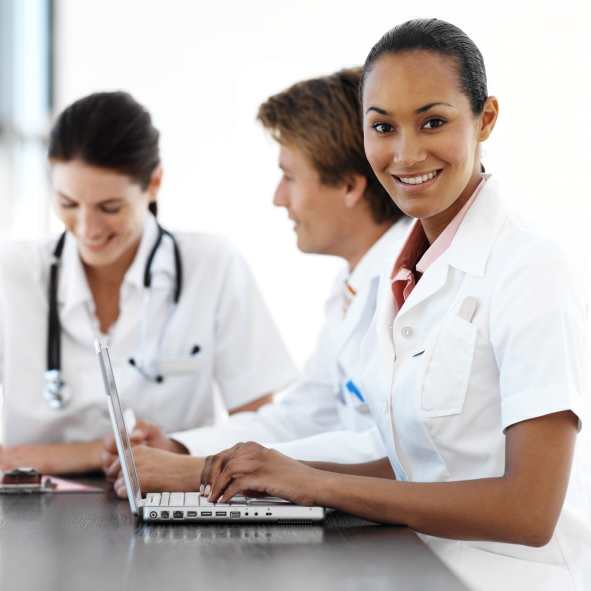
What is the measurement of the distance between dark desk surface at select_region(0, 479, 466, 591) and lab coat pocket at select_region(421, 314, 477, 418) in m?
0.18

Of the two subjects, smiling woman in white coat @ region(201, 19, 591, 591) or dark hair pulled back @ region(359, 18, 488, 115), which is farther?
dark hair pulled back @ region(359, 18, 488, 115)

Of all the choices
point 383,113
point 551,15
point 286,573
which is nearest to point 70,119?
point 383,113

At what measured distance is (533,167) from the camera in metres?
3.53

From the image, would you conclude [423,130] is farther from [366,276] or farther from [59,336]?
[59,336]

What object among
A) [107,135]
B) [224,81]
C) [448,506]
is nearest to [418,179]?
[448,506]

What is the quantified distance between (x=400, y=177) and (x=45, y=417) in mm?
1147

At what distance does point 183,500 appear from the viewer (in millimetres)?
1147

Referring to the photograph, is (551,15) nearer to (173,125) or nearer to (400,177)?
(173,125)

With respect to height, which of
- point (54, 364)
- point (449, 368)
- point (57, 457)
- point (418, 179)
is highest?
point (418, 179)

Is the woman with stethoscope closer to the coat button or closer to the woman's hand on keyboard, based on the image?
the woman's hand on keyboard

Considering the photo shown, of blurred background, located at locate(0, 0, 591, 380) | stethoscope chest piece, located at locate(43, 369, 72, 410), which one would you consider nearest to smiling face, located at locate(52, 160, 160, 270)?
stethoscope chest piece, located at locate(43, 369, 72, 410)

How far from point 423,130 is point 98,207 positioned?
3.34 ft

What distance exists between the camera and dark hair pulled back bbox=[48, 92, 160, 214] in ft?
6.33

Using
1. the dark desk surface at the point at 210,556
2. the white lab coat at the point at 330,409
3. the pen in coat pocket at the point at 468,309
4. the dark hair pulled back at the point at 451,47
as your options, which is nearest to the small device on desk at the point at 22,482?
the dark desk surface at the point at 210,556
